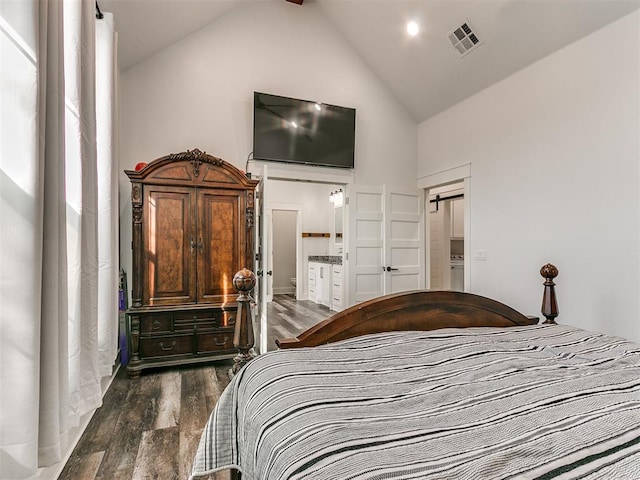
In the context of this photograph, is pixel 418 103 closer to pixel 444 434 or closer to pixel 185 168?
pixel 185 168

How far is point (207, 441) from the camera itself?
1142mm

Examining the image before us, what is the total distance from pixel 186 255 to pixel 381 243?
8.20ft

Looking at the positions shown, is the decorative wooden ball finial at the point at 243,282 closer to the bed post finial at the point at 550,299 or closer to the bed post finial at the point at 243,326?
the bed post finial at the point at 243,326

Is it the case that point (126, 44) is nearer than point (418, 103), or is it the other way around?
point (126, 44)

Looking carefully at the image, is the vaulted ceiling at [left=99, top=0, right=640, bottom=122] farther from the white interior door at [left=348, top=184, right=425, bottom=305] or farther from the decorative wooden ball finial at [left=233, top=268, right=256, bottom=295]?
the decorative wooden ball finial at [left=233, top=268, right=256, bottom=295]

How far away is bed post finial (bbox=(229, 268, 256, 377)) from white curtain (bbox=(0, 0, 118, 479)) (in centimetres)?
64

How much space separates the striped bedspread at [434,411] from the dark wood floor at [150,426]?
967 mm

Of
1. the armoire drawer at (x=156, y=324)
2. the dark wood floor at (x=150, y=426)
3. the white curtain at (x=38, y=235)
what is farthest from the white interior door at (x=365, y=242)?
the white curtain at (x=38, y=235)

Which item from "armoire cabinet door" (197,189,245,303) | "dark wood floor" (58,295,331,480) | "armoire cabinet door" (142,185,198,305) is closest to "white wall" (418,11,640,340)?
"armoire cabinet door" (197,189,245,303)

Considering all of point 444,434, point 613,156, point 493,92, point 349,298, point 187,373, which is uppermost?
point 493,92

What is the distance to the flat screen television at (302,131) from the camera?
3.91m

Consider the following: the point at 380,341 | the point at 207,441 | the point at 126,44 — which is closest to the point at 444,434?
the point at 380,341

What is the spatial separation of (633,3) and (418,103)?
2.31 metres

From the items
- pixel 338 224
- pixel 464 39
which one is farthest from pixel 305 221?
pixel 464 39
